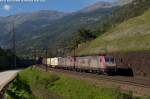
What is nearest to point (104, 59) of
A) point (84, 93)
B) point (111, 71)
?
point (111, 71)

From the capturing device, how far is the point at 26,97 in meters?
50.3

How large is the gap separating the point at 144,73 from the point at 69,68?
131ft

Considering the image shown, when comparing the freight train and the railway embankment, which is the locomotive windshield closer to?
the freight train

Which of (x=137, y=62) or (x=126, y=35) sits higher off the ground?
(x=126, y=35)

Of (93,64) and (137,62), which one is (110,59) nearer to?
(137,62)

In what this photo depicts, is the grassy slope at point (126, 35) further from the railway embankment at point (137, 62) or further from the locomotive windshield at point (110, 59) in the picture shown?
the locomotive windshield at point (110, 59)

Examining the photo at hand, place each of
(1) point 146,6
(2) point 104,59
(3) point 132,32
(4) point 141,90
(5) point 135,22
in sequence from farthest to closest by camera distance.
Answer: (1) point 146,6
(5) point 135,22
(3) point 132,32
(2) point 104,59
(4) point 141,90

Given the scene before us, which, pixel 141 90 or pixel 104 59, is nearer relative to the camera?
pixel 141 90

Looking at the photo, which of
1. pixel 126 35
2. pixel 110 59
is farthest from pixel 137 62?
pixel 126 35

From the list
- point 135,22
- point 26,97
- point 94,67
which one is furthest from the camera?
point 135,22

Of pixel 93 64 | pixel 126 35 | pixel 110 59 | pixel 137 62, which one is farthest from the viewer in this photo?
pixel 126 35

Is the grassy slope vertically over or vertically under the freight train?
over

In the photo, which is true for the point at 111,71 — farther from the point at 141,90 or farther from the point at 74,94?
the point at 141,90

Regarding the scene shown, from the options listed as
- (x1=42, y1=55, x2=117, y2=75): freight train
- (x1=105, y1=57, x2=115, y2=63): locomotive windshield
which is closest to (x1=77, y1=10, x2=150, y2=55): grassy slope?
(x1=42, y1=55, x2=117, y2=75): freight train
